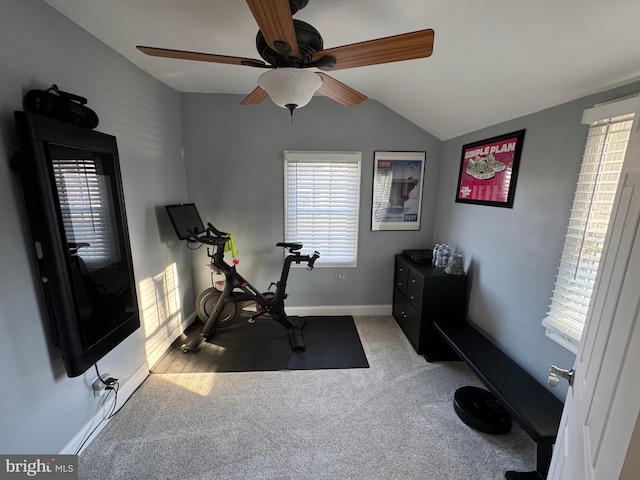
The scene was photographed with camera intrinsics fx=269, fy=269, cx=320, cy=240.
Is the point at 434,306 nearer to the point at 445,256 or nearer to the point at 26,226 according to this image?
the point at 445,256

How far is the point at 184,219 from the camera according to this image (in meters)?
2.67

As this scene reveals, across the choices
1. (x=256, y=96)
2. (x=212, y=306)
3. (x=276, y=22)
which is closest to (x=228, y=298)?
(x=212, y=306)

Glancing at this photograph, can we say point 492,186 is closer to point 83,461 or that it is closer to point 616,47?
point 616,47

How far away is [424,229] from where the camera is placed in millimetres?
3346

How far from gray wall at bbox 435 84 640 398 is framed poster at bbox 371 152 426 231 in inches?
28.5

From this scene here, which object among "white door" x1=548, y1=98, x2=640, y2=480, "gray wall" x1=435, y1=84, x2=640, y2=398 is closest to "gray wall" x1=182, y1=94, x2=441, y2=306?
"gray wall" x1=435, y1=84, x2=640, y2=398

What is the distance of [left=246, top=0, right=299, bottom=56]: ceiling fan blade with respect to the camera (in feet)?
2.83

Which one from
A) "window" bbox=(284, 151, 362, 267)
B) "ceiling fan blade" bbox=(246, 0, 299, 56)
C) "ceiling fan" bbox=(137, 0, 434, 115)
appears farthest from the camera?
"window" bbox=(284, 151, 362, 267)

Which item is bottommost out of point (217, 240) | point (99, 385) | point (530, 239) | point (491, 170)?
point (99, 385)

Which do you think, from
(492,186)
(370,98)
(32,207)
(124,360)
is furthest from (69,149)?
(492,186)

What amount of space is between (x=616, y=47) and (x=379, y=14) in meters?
1.12

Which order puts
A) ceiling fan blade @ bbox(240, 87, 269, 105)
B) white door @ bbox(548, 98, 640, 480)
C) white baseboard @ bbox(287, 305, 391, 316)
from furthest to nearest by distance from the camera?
white baseboard @ bbox(287, 305, 391, 316) < ceiling fan blade @ bbox(240, 87, 269, 105) < white door @ bbox(548, 98, 640, 480)

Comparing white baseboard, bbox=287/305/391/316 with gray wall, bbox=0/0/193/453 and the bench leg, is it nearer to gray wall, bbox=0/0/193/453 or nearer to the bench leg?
gray wall, bbox=0/0/193/453

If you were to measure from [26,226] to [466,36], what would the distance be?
8.40 ft
